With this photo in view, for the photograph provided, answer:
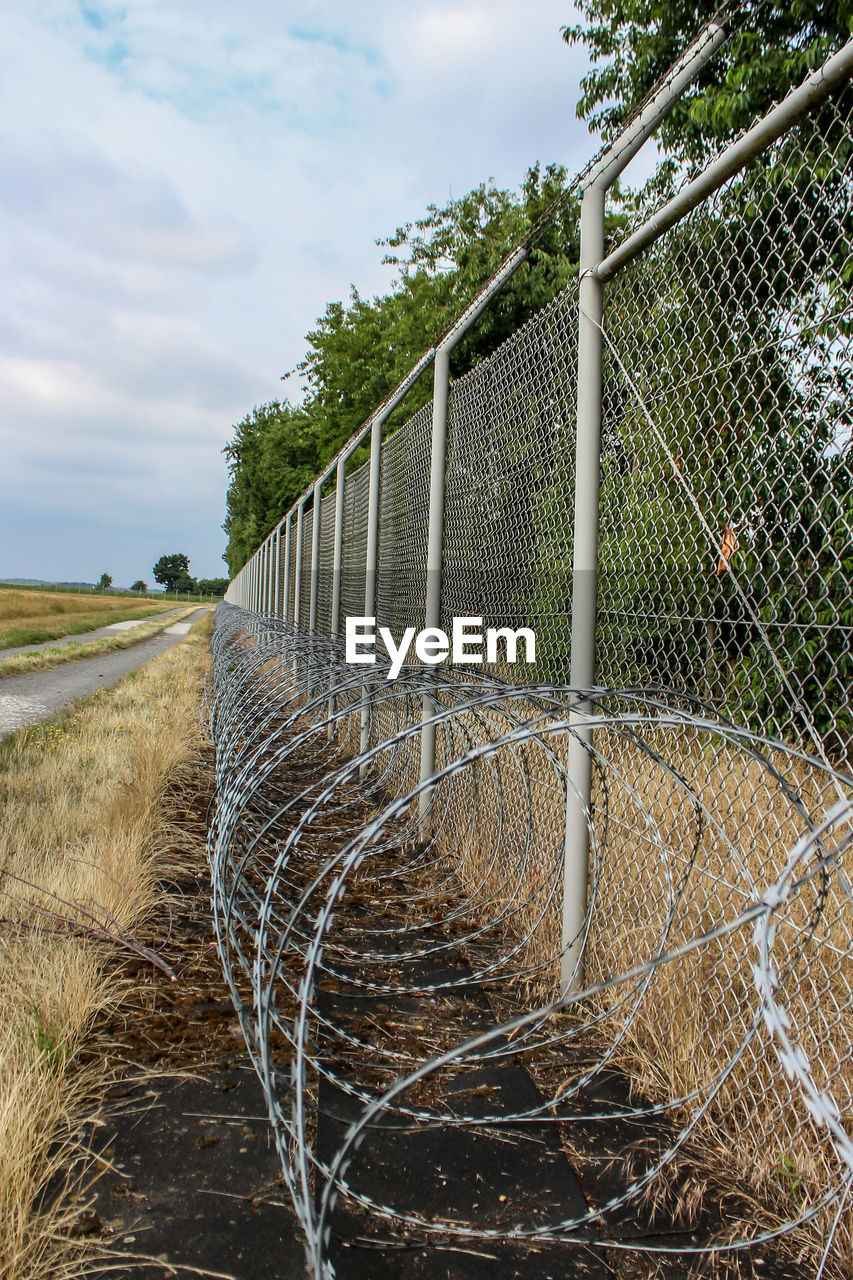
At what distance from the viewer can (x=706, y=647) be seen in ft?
8.58

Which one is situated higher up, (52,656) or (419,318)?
(419,318)

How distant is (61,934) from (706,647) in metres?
2.58

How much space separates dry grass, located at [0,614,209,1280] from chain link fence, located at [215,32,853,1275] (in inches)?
24.0

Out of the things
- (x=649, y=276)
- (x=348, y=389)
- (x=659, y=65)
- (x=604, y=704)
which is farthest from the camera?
(x=348, y=389)

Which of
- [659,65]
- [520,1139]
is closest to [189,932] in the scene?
[520,1139]

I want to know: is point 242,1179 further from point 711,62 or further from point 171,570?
point 171,570

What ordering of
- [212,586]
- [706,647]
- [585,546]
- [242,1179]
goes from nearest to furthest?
[242,1179] < [706,647] < [585,546] < [212,586]

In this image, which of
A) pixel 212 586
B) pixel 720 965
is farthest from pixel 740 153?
pixel 212 586

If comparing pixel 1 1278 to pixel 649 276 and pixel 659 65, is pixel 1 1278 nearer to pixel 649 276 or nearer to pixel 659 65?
pixel 649 276

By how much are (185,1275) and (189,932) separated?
6.84 feet

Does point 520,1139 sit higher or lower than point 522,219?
lower

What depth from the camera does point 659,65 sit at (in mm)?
11406

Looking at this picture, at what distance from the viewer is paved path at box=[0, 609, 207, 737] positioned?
11.0 metres

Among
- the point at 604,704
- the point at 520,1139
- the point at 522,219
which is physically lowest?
the point at 520,1139
